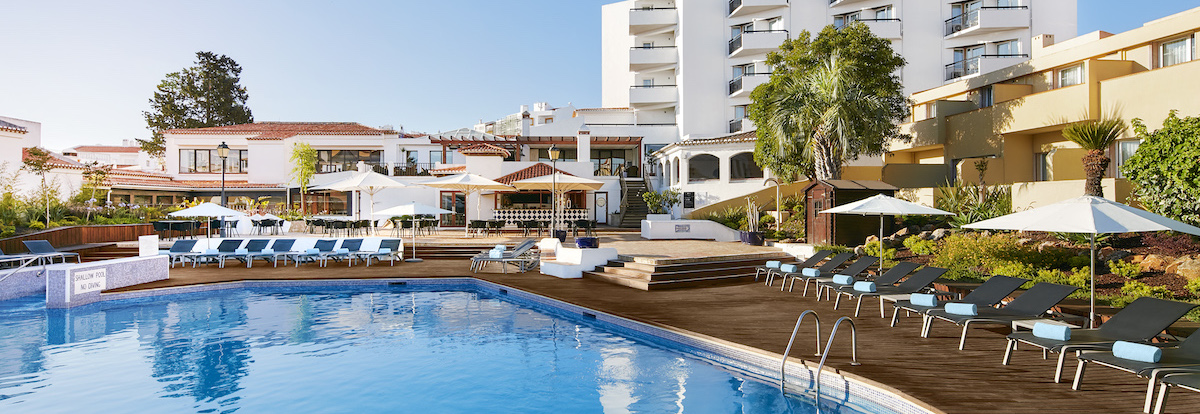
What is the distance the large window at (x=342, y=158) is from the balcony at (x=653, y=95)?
15.2 metres

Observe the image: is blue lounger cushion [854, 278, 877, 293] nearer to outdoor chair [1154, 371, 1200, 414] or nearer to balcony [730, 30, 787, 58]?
outdoor chair [1154, 371, 1200, 414]

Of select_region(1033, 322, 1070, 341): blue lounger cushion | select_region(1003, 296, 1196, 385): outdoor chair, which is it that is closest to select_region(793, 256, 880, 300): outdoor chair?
select_region(1003, 296, 1196, 385): outdoor chair

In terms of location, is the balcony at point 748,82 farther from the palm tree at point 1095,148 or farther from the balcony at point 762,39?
the palm tree at point 1095,148

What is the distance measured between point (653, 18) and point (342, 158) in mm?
20162

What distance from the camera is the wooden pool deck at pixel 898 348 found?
217 inches

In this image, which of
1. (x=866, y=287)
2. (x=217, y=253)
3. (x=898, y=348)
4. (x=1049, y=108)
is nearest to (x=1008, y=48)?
(x=1049, y=108)

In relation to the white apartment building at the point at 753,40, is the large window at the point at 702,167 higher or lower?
lower

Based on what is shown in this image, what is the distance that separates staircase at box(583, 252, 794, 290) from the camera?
1381 cm

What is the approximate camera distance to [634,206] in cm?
3141

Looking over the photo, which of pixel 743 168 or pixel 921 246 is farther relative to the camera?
pixel 743 168

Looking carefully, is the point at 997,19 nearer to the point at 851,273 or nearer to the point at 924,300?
the point at 851,273

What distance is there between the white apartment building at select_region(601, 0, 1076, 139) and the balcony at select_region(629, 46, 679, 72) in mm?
60

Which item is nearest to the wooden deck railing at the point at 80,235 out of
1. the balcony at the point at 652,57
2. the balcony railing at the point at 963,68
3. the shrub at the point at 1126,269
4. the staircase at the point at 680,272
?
the staircase at the point at 680,272

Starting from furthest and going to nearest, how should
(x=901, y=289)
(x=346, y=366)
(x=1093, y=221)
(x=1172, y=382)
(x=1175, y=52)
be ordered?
(x=1175, y=52), (x=901, y=289), (x=346, y=366), (x=1093, y=221), (x=1172, y=382)
